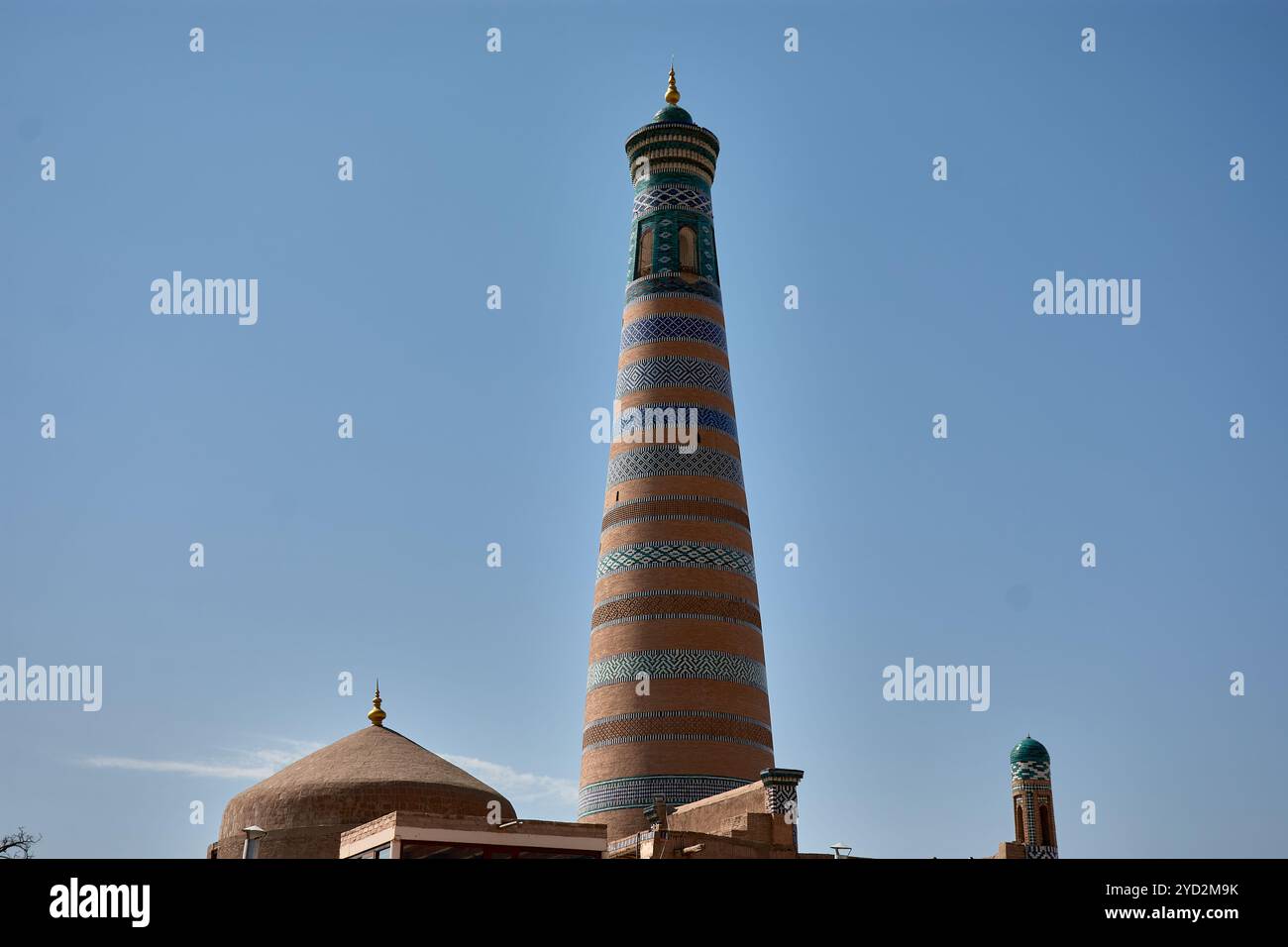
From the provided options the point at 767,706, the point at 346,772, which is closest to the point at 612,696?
the point at 767,706

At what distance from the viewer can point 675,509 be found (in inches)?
1182

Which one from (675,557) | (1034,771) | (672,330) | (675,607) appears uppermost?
(672,330)

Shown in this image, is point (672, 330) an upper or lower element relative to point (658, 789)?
upper

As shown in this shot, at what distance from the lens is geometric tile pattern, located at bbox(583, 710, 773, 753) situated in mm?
28266

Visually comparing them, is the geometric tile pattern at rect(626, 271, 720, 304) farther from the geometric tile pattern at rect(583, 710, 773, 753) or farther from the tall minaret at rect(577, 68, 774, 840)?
the geometric tile pattern at rect(583, 710, 773, 753)

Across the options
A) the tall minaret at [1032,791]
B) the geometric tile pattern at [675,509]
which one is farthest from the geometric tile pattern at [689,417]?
the tall minaret at [1032,791]

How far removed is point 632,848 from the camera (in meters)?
24.9

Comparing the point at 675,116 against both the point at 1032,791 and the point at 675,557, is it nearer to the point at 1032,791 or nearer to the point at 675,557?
the point at 675,557

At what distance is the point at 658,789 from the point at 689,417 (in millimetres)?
7404

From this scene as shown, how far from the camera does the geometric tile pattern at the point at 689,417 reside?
3081 centimetres

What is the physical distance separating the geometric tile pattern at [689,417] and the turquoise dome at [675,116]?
624 centimetres

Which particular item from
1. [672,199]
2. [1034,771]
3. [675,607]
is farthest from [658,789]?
[672,199]
